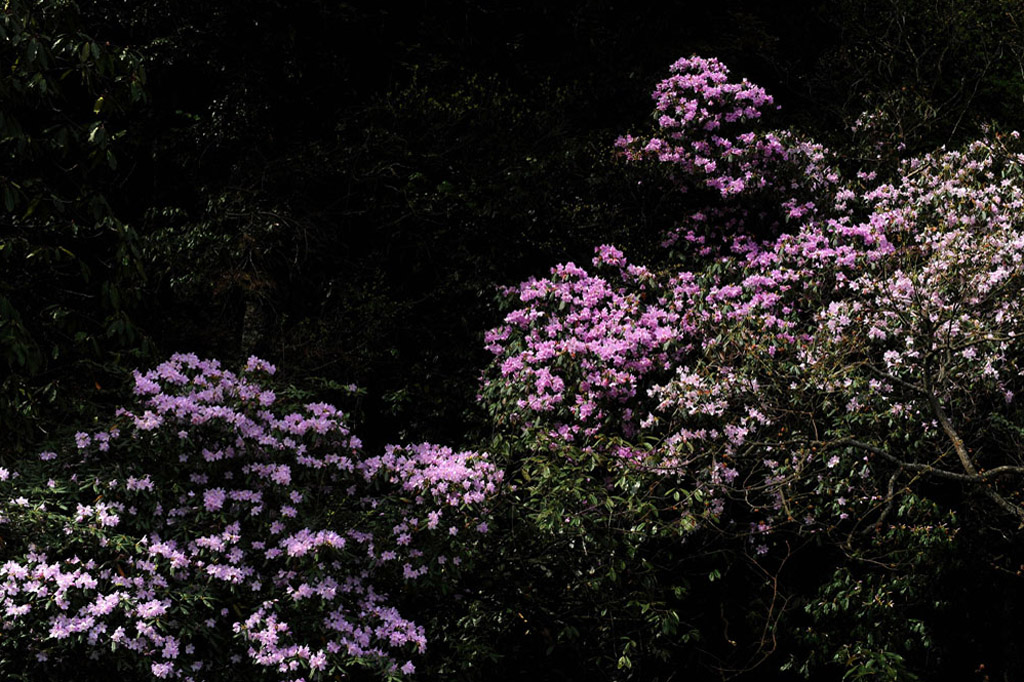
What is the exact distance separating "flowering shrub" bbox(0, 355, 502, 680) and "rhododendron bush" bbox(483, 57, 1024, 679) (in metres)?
0.95

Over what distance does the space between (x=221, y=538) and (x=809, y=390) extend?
10.9ft

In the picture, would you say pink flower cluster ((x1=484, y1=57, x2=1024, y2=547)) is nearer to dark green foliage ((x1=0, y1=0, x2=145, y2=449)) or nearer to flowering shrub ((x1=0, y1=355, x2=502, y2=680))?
flowering shrub ((x1=0, y1=355, x2=502, y2=680))

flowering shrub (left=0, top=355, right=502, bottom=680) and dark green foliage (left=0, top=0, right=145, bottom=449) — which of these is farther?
dark green foliage (left=0, top=0, right=145, bottom=449)

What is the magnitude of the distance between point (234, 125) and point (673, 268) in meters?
3.71

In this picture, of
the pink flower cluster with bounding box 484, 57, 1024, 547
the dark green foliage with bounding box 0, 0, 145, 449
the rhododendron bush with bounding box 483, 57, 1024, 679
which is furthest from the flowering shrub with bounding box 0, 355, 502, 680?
the pink flower cluster with bounding box 484, 57, 1024, 547

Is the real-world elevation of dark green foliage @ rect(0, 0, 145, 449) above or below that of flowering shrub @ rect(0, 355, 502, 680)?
above

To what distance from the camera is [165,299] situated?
8516 mm

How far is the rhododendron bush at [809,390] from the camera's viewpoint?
17.8ft

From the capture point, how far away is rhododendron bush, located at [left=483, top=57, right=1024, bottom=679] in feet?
17.8

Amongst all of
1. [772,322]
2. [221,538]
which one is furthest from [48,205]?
[772,322]

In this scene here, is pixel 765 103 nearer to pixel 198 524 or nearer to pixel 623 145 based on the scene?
pixel 623 145

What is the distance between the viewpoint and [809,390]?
581cm

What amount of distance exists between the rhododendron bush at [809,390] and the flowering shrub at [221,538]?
3.12 ft

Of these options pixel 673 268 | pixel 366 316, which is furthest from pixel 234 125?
pixel 673 268
